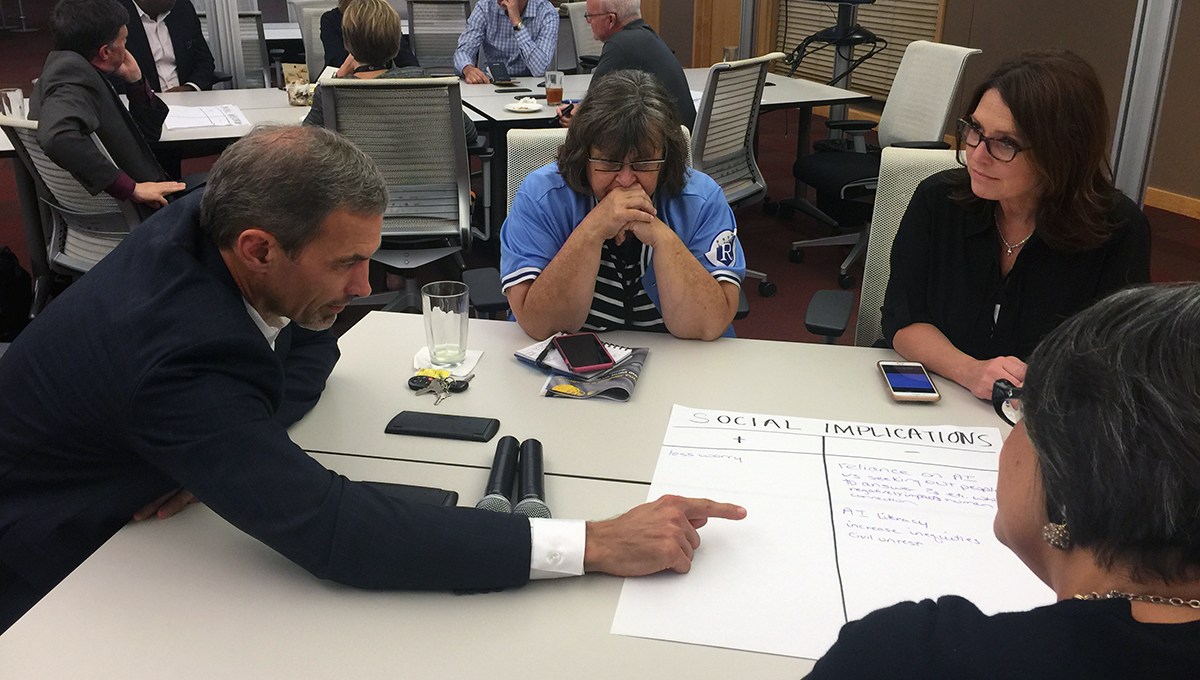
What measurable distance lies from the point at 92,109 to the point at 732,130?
2519 millimetres

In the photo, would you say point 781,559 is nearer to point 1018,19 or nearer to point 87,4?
point 87,4

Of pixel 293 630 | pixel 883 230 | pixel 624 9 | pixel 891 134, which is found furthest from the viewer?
pixel 891 134

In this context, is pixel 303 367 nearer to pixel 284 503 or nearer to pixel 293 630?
pixel 284 503

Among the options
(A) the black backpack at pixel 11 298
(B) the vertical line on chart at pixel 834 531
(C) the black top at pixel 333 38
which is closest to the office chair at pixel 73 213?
(A) the black backpack at pixel 11 298

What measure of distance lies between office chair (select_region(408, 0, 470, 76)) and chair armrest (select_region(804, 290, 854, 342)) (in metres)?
4.87

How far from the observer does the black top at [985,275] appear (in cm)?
184

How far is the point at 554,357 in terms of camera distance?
70.8 inches

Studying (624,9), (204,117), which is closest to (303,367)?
(204,117)

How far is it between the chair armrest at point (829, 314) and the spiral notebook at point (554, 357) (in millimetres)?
455

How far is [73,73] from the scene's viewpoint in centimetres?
336

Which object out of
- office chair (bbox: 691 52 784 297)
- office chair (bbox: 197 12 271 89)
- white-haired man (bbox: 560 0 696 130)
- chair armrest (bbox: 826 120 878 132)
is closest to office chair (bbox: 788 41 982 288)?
chair armrest (bbox: 826 120 878 132)

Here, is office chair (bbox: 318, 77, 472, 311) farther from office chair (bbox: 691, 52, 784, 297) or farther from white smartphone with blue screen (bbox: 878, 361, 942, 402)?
white smartphone with blue screen (bbox: 878, 361, 942, 402)

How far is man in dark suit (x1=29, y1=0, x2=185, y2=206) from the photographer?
10.3ft

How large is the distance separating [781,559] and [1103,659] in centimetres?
55
